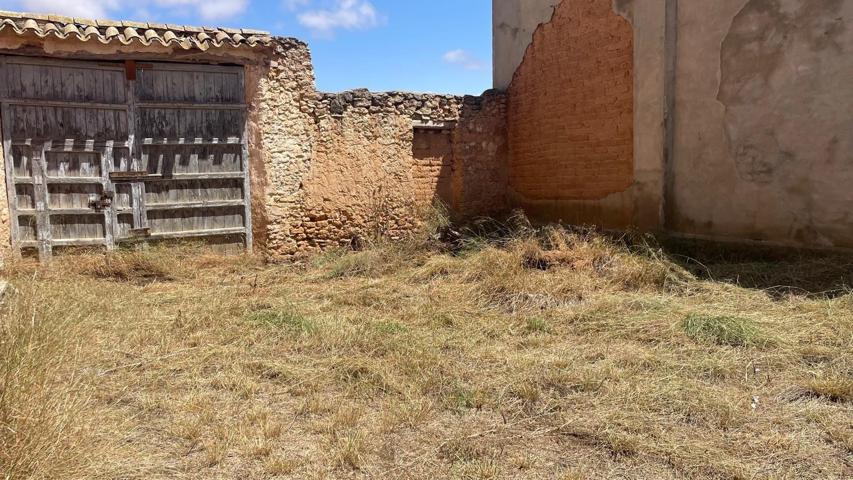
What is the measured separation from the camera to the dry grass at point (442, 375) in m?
2.75

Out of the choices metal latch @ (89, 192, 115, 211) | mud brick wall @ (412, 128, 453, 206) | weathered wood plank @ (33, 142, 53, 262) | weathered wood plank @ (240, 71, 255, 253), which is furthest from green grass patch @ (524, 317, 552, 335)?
weathered wood plank @ (33, 142, 53, 262)

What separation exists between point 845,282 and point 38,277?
8.45 m

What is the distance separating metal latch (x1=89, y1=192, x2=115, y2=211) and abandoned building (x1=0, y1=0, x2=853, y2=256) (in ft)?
0.11

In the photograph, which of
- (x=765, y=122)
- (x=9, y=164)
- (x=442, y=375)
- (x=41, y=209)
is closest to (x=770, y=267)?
(x=765, y=122)

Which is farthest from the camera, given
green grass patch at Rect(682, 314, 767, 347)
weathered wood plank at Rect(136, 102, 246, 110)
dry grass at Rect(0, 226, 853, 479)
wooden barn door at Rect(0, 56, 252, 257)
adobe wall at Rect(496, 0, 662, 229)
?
adobe wall at Rect(496, 0, 662, 229)

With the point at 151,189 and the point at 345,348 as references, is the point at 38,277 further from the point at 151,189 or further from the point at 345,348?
the point at 345,348

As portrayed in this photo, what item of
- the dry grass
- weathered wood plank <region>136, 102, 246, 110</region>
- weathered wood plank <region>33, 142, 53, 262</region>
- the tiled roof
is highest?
the tiled roof

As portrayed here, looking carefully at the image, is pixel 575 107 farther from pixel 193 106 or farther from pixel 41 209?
pixel 41 209

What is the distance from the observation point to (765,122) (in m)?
6.90

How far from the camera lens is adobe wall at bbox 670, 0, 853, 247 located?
20.8 ft

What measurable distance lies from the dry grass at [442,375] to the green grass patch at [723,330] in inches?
0.8

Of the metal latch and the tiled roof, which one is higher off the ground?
the tiled roof

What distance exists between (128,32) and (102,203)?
2120 mm

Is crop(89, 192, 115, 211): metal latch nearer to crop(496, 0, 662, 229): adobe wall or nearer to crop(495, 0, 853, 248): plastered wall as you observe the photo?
crop(496, 0, 662, 229): adobe wall
